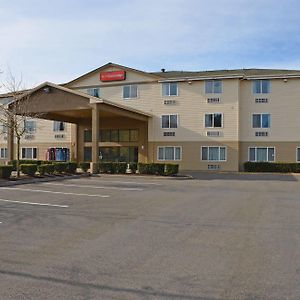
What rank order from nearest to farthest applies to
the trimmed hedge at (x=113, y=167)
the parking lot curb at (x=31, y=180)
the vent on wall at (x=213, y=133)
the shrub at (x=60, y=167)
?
the parking lot curb at (x=31, y=180), the shrub at (x=60, y=167), the trimmed hedge at (x=113, y=167), the vent on wall at (x=213, y=133)

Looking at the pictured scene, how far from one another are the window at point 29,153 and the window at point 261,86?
22219 millimetres

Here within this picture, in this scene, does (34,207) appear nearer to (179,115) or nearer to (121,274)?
(121,274)

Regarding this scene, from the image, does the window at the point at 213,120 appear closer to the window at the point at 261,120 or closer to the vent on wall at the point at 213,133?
the vent on wall at the point at 213,133

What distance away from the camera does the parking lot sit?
14.8 ft

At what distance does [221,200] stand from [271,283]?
8429 millimetres

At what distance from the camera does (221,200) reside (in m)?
13.1

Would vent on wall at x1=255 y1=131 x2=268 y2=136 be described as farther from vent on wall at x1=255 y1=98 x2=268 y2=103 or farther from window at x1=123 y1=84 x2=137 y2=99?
window at x1=123 y1=84 x2=137 y2=99

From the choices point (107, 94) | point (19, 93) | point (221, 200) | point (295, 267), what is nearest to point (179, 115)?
point (107, 94)

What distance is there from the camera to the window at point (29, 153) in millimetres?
38938

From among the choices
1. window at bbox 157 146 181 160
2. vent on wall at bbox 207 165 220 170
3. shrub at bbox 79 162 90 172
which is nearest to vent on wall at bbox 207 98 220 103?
window at bbox 157 146 181 160

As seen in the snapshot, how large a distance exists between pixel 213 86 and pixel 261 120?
4913 millimetres

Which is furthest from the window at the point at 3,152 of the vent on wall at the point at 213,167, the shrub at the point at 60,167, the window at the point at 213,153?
the vent on wall at the point at 213,167

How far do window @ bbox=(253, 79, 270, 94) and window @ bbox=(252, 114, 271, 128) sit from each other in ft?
6.65

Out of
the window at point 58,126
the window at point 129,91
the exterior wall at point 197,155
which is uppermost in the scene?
the window at point 129,91
